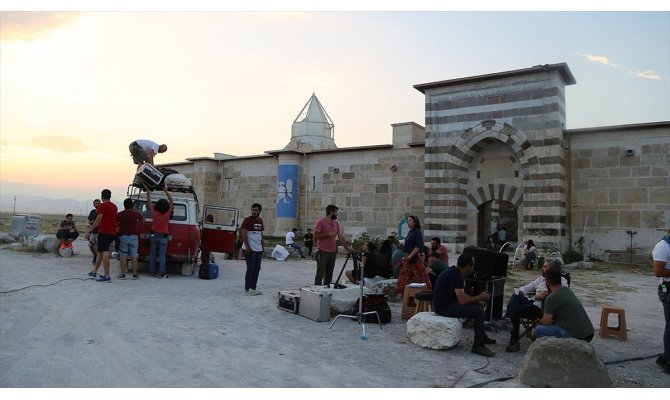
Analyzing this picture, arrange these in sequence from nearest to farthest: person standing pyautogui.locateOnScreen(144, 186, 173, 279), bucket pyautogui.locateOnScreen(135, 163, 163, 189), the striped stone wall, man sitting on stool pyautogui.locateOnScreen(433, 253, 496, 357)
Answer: man sitting on stool pyautogui.locateOnScreen(433, 253, 496, 357)
person standing pyautogui.locateOnScreen(144, 186, 173, 279)
bucket pyautogui.locateOnScreen(135, 163, 163, 189)
the striped stone wall

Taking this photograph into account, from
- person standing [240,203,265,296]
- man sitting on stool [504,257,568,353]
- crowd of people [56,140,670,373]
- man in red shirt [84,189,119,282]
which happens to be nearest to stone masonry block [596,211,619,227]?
crowd of people [56,140,670,373]

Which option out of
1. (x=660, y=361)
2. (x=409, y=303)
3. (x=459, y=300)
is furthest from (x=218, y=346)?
(x=660, y=361)

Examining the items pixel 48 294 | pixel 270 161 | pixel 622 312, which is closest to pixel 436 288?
pixel 622 312

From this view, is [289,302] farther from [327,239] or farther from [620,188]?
[620,188]

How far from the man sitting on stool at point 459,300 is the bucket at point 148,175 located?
25.5ft

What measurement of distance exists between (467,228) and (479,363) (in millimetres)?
13753

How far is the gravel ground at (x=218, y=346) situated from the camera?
4.20 meters

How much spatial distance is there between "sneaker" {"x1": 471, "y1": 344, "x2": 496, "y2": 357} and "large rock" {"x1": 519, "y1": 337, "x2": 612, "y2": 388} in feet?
2.79

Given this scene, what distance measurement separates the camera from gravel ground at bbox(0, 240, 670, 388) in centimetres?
420

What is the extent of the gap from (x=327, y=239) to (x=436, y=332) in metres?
3.37

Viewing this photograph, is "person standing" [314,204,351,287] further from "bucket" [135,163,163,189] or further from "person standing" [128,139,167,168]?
"person standing" [128,139,167,168]

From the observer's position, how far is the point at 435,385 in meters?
4.15

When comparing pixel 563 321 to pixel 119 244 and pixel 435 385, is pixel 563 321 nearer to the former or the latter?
pixel 435 385

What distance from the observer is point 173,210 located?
34.4 ft
